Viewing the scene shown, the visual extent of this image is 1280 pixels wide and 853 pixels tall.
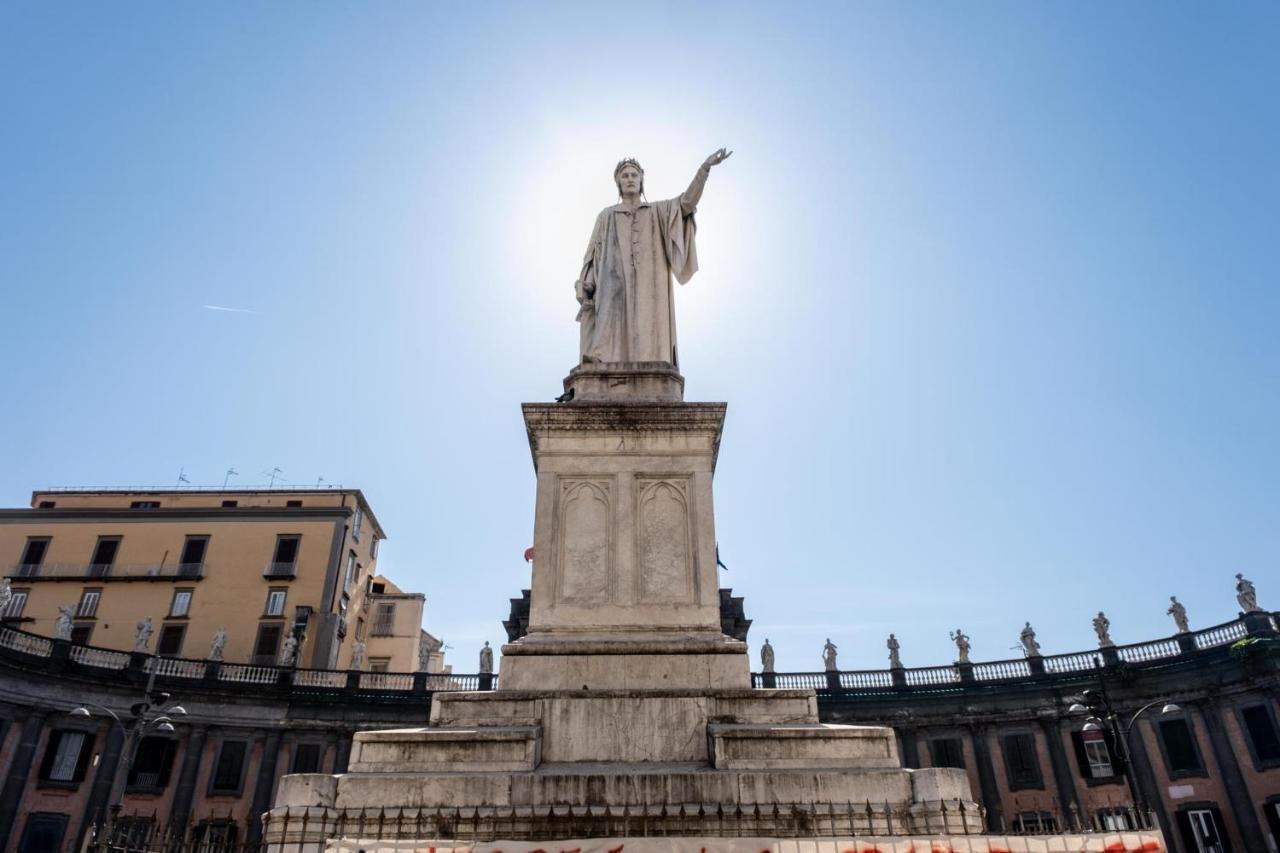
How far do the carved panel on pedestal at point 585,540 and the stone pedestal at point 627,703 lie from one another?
0.02 m

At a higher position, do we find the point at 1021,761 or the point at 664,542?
the point at 1021,761

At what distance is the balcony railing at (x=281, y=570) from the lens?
42594 mm

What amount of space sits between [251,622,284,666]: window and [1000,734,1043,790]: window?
34.3 metres

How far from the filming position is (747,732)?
23.3 ft

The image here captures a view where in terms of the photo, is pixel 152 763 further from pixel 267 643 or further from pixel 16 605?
pixel 16 605

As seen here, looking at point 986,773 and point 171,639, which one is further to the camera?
point 171,639

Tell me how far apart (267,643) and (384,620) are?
32.8ft

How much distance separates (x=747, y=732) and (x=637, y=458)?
336 cm

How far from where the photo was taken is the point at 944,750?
36.5 metres

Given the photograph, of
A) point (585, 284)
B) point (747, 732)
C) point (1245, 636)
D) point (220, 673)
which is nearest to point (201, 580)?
point (220, 673)

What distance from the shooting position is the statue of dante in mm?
10789

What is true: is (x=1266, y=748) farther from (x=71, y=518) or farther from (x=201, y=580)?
(x=71, y=518)

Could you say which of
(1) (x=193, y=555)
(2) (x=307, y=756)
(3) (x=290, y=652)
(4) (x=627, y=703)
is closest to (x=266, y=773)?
(2) (x=307, y=756)

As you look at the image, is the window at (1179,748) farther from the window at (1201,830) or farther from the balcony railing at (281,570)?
the balcony railing at (281,570)
